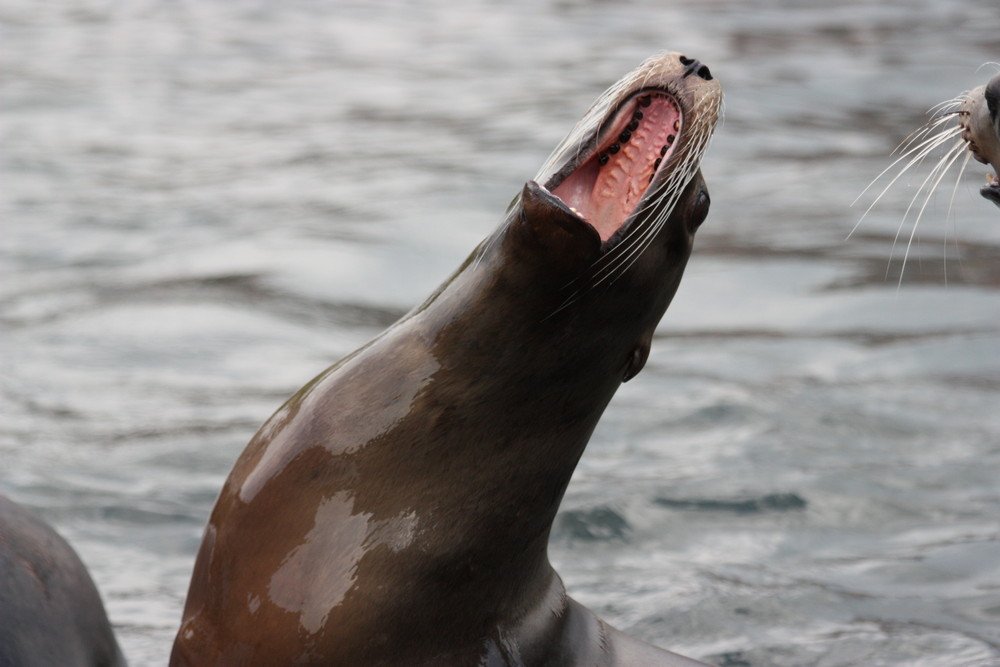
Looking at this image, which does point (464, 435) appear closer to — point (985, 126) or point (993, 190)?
point (993, 190)

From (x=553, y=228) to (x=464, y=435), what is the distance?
1.65 feet

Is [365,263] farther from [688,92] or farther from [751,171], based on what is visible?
[688,92]

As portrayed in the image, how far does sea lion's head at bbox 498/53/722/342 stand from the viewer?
3.51 m

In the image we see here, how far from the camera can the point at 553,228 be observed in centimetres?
337

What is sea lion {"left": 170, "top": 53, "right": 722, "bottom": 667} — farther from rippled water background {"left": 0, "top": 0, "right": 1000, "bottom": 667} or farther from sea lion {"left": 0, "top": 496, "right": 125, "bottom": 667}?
rippled water background {"left": 0, "top": 0, "right": 1000, "bottom": 667}

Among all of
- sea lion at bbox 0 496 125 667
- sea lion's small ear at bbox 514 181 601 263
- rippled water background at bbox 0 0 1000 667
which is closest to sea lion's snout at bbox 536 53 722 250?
sea lion's small ear at bbox 514 181 601 263

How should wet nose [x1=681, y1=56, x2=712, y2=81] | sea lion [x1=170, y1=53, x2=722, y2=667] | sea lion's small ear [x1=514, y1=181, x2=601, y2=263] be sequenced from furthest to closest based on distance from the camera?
1. wet nose [x1=681, y1=56, x2=712, y2=81]
2. sea lion [x1=170, y1=53, x2=722, y2=667]
3. sea lion's small ear [x1=514, y1=181, x2=601, y2=263]

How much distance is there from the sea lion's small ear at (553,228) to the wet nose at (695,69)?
1.69 feet

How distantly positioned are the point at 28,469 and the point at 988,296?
17.0 ft

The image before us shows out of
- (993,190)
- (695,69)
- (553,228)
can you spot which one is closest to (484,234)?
(993,190)

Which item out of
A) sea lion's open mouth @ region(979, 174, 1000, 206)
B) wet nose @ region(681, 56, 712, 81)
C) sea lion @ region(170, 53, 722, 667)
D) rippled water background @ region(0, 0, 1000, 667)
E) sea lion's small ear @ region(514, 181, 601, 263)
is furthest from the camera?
rippled water background @ region(0, 0, 1000, 667)

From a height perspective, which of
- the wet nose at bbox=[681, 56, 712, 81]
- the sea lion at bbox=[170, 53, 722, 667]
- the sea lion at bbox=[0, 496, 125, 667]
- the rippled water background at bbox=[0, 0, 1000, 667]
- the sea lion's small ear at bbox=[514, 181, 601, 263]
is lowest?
the rippled water background at bbox=[0, 0, 1000, 667]

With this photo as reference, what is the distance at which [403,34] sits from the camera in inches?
643

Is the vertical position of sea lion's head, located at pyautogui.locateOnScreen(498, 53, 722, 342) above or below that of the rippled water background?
above
